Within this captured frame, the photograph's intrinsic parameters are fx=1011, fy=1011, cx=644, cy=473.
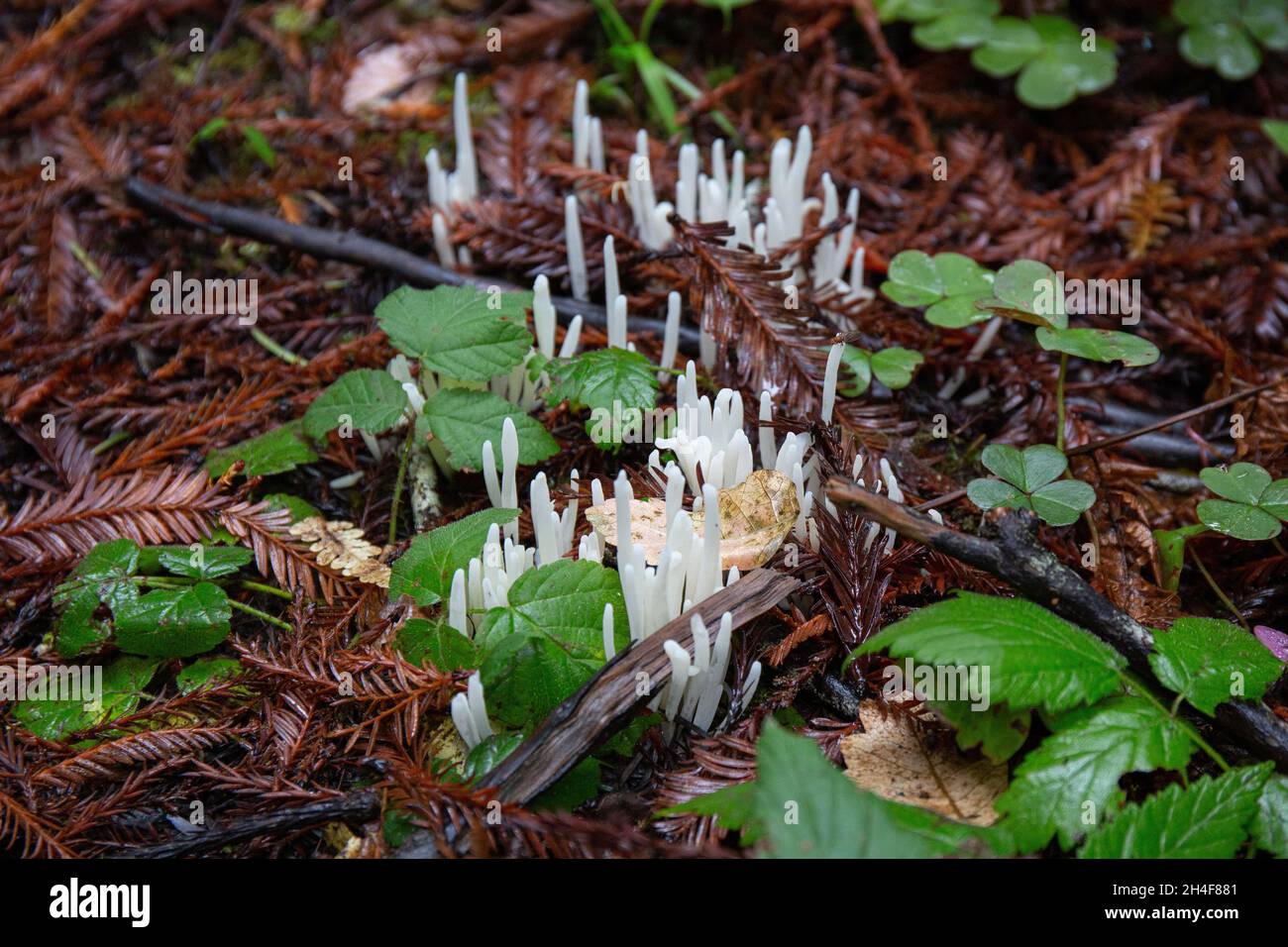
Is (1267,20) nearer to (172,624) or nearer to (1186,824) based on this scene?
(1186,824)

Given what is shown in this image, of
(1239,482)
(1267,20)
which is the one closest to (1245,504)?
(1239,482)

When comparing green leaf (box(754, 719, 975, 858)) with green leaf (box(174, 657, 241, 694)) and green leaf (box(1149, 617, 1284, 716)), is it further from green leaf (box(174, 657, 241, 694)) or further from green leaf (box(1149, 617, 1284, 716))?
green leaf (box(174, 657, 241, 694))

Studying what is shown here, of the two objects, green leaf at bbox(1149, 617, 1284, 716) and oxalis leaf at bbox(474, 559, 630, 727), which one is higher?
green leaf at bbox(1149, 617, 1284, 716)

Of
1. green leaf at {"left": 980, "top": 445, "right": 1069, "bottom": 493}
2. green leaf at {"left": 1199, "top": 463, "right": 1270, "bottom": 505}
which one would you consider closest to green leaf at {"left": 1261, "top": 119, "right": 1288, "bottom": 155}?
green leaf at {"left": 1199, "top": 463, "right": 1270, "bottom": 505}

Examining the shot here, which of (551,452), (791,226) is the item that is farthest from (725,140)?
(551,452)
